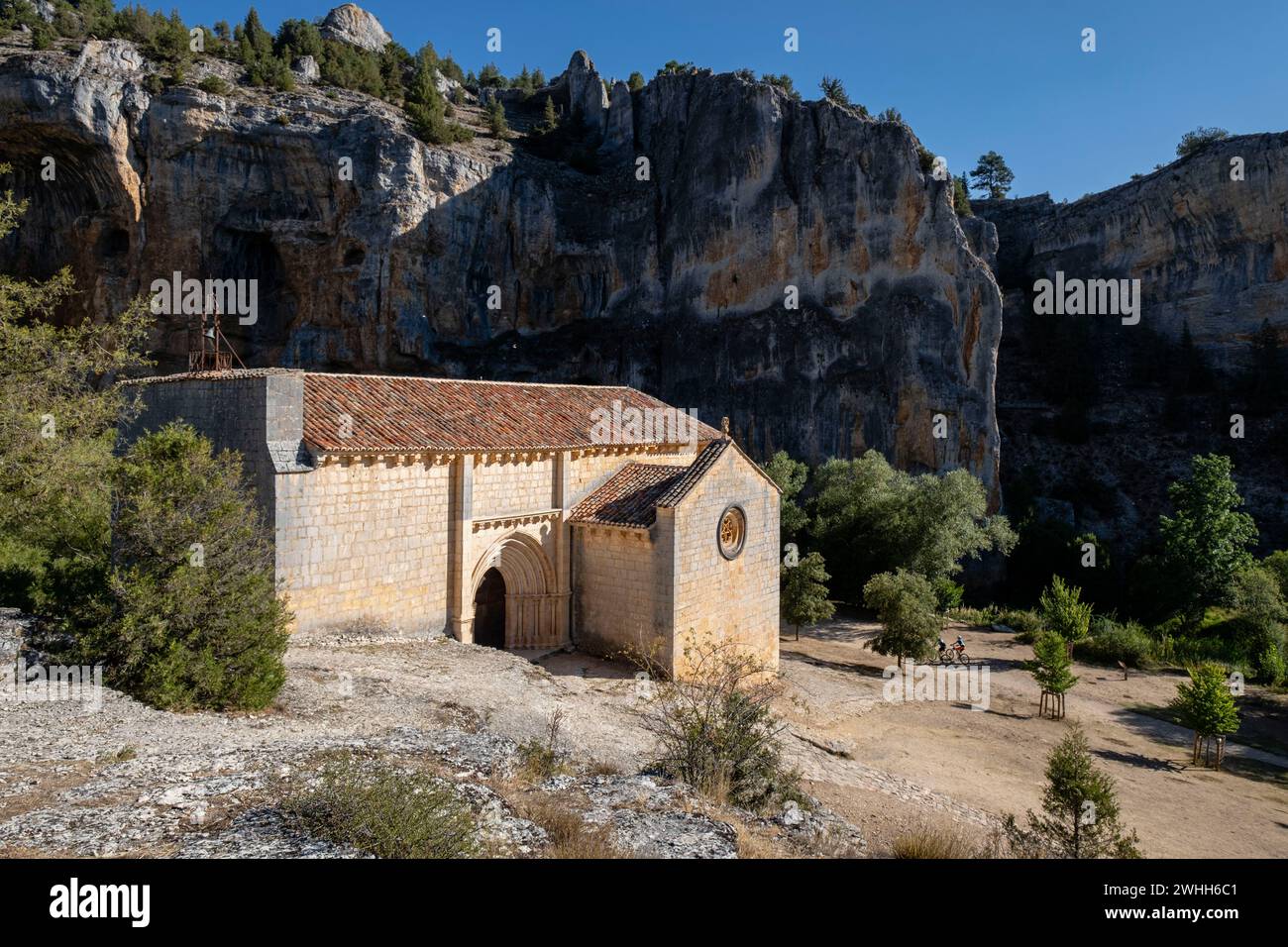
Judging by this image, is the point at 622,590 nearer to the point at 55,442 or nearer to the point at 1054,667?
the point at 55,442

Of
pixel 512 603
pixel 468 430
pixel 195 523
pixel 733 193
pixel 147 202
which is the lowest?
Answer: pixel 512 603

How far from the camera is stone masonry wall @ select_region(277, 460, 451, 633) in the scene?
12828mm

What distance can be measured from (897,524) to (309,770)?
2587cm

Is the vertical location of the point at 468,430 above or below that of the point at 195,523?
above

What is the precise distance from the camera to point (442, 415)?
634 inches

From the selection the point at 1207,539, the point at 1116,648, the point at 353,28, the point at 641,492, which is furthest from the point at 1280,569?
the point at 353,28

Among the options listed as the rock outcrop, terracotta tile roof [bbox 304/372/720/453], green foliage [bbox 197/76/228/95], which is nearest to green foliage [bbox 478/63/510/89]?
the rock outcrop

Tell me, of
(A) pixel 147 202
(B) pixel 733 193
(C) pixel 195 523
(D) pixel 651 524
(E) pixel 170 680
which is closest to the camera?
(E) pixel 170 680

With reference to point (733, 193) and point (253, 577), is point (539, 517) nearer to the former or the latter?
point (253, 577)

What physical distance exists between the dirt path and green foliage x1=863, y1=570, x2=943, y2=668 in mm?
1077

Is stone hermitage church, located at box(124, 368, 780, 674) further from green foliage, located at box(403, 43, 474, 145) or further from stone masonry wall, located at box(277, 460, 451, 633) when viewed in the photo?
green foliage, located at box(403, 43, 474, 145)

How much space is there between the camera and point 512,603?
1684 centimetres

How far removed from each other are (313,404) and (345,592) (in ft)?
12.3
